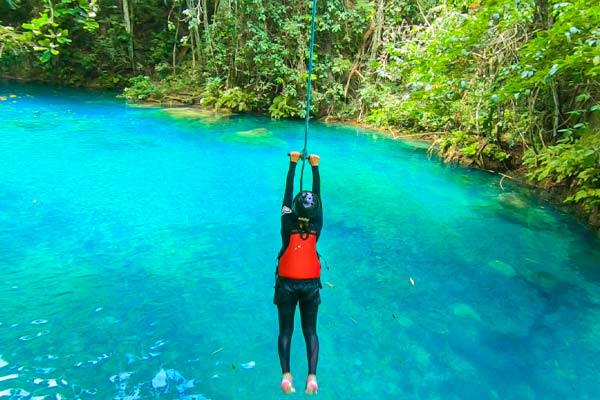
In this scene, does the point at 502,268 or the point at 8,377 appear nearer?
the point at 8,377

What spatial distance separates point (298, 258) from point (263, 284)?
2028 millimetres

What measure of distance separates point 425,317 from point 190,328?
2.32 metres

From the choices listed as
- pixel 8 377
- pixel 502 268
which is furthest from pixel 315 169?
pixel 502 268

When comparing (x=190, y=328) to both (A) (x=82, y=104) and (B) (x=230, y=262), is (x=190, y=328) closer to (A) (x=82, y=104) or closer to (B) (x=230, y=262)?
(B) (x=230, y=262)

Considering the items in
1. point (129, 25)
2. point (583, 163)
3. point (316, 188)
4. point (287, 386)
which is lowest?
A: point (287, 386)

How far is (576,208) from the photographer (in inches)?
300

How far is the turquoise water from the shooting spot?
354 centimetres

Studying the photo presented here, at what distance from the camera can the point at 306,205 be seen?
2844 mm

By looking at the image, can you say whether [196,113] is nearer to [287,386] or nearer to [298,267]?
[298,267]

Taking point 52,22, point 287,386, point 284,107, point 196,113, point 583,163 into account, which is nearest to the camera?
point 287,386

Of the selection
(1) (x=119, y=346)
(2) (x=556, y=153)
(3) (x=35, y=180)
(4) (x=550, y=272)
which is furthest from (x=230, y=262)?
(2) (x=556, y=153)

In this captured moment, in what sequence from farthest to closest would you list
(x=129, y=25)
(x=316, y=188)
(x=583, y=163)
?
(x=129, y=25), (x=583, y=163), (x=316, y=188)

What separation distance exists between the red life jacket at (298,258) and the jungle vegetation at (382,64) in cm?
254

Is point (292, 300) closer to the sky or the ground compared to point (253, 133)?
closer to the sky
